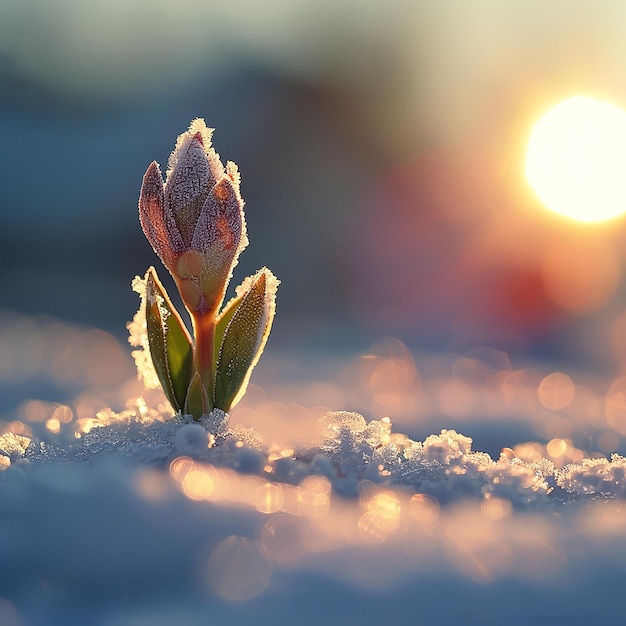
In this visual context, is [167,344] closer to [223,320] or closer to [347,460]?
[223,320]

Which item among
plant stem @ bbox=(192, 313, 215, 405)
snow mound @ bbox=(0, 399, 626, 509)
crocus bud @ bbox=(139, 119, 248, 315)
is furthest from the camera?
plant stem @ bbox=(192, 313, 215, 405)

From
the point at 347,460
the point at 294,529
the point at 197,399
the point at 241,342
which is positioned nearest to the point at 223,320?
the point at 241,342

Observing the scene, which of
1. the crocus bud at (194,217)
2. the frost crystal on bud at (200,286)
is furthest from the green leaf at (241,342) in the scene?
the crocus bud at (194,217)

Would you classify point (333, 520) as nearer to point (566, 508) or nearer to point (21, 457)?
point (566, 508)

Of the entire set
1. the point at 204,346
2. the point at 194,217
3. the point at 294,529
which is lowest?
the point at 294,529

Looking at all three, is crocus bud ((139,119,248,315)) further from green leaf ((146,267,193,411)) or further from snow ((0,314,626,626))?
snow ((0,314,626,626))

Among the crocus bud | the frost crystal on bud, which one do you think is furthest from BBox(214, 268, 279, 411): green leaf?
the crocus bud

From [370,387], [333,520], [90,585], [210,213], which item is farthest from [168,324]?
[370,387]
